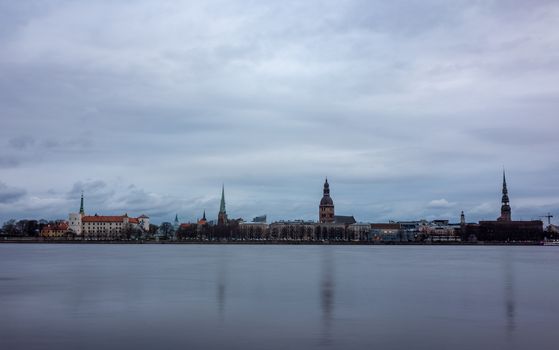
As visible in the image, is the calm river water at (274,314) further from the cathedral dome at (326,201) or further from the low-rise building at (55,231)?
the cathedral dome at (326,201)

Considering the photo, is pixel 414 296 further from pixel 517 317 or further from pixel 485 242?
pixel 485 242

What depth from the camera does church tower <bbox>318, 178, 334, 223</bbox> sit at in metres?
190

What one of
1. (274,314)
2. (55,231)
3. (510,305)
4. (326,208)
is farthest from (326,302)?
(326,208)

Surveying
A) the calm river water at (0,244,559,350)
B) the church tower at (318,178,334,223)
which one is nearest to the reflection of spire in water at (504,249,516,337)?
the calm river water at (0,244,559,350)

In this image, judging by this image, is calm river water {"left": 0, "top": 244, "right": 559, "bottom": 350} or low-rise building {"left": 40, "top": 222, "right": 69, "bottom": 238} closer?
calm river water {"left": 0, "top": 244, "right": 559, "bottom": 350}

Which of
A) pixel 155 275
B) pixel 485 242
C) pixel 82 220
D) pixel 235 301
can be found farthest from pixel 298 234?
pixel 235 301

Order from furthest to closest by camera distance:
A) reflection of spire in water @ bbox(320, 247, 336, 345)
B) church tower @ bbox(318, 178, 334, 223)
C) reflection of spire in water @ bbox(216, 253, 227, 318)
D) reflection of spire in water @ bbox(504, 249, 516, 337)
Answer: church tower @ bbox(318, 178, 334, 223), reflection of spire in water @ bbox(216, 253, 227, 318), reflection of spire in water @ bbox(504, 249, 516, 337), reflection of spire in water @ bbox(320, 247, 336, 345)

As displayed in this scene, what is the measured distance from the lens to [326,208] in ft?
625

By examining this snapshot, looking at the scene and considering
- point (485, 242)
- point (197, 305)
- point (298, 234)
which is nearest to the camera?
point (197, 305)

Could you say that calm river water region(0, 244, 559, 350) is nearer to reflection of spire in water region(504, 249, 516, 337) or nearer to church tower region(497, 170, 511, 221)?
reflection of spire in water region(504, 249, 516, 337)

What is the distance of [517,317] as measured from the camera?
19.2 meters

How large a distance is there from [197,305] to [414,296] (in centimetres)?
913

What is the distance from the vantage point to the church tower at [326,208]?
624 ft

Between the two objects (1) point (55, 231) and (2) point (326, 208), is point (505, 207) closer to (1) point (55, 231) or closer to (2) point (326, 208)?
(2) point (326, 208)
